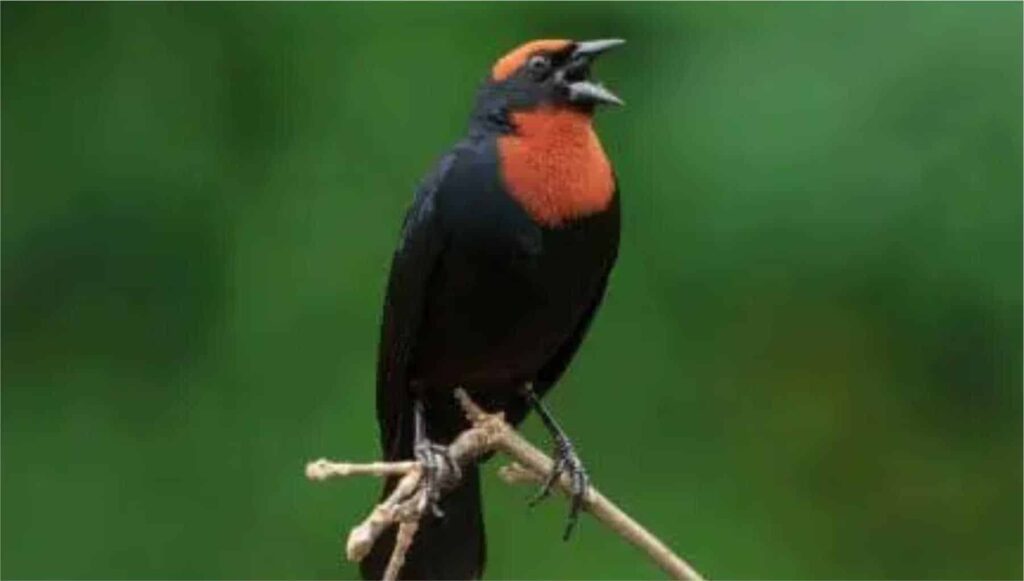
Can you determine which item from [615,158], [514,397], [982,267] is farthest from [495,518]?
[514,397]

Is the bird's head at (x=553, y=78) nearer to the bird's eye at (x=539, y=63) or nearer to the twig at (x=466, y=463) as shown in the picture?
the bird's eye at (x=539, y=63)

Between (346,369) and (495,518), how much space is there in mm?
232

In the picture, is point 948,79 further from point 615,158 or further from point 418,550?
point 418,550

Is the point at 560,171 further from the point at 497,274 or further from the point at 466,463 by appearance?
the point at 466,463

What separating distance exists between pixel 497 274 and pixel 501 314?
3cm

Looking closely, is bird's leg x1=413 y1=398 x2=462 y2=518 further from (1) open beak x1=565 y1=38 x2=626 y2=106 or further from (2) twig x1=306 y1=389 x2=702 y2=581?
(1) open beak x1=565 y1=38 x2=626 y2=106

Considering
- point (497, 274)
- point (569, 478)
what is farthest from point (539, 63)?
point (569, 478)

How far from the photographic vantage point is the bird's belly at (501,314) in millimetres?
1284

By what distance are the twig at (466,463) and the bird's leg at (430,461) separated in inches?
0.5

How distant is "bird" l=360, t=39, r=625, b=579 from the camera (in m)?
1.26

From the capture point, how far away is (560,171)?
126 centimetres

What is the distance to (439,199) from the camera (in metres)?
1.36

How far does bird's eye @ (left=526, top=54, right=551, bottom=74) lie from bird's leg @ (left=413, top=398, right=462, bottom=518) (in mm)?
242

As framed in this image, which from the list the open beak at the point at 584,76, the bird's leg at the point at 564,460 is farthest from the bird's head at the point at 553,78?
the bird's leg at the point at 564,460
